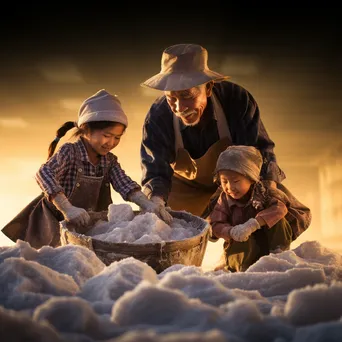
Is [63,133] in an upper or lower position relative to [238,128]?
lower

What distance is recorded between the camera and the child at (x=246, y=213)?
2893mm

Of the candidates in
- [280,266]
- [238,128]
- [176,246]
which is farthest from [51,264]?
[238,128]

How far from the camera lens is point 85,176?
3.08 metres

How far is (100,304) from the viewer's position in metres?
1.06

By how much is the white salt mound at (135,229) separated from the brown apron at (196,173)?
787 millimetres

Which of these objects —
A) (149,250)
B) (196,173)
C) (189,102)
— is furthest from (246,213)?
(149,250)

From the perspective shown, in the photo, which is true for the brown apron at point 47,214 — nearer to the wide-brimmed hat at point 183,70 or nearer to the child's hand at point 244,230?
the wide-brimmed hat at point 183,70

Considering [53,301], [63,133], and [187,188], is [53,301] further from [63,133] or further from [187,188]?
[187,188]

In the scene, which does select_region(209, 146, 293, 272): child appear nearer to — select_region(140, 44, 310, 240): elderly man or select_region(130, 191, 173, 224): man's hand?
select_region(140, 44, 310, 240): elderly man

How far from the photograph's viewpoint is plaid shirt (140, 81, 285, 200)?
325cm

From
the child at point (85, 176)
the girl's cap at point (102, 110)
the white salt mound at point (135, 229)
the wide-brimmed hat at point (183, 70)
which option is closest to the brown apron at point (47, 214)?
the child at point (85, 176)

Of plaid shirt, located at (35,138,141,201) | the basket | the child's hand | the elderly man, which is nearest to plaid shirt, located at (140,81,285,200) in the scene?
the elderly man

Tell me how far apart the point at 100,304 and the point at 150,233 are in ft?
4.24

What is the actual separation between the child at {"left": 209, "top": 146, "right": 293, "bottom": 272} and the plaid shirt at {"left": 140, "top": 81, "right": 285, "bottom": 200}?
24 cm
